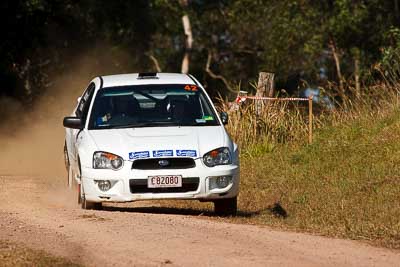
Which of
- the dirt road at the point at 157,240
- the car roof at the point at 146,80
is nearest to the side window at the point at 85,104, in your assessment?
the car roof at the point at 146,80

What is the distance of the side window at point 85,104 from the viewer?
1540 centimetres

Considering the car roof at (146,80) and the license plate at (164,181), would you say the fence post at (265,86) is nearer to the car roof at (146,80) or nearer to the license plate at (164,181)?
the car roof at (146,80)

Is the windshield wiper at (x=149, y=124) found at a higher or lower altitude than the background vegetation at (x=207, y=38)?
higher

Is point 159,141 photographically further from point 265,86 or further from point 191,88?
point 265,86

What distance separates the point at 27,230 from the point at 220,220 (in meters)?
2.54

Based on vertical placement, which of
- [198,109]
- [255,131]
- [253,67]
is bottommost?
[253,67]

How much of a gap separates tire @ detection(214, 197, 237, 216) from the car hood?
770 millimetres

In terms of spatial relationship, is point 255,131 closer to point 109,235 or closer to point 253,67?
point 109,235

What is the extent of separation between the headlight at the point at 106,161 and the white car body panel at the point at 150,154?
0.05m

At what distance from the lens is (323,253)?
35.9 feet

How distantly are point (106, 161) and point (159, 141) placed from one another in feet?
2.10

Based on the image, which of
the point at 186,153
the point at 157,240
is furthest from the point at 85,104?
the point at 157,240

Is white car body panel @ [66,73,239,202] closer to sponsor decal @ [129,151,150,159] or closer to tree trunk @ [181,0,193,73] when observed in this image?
sponsor decal @ [129,151,150,159]

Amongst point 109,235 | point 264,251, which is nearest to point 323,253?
point 264,251
